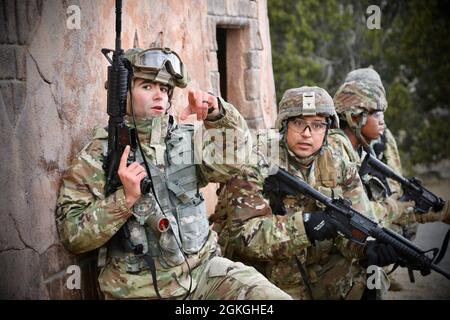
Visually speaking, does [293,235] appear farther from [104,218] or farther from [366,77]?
[366,77]

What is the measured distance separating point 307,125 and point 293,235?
80cm

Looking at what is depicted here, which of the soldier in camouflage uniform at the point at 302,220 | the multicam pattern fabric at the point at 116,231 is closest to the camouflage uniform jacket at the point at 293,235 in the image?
the soldier in camouflage uniform at the point at 302,220

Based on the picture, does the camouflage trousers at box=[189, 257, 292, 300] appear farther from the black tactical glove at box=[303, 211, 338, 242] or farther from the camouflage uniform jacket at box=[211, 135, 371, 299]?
the black tactical glove at box=[303, 211, 338, 242]

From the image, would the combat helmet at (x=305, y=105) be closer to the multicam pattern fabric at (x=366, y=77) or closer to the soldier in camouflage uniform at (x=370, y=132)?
the soldier in camouflage uniform at (x=370, y=132)

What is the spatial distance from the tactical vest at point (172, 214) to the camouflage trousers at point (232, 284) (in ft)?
0.48

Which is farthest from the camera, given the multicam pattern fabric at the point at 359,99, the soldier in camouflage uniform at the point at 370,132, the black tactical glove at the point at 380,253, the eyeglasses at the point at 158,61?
the multicam pattern fabric at the point at 359,99

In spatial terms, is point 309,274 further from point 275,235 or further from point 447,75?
point 447,75

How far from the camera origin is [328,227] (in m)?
5.38

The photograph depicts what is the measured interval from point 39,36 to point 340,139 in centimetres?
282

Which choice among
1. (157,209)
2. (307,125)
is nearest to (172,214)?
(157,209)

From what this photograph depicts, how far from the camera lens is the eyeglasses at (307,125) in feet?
18.9

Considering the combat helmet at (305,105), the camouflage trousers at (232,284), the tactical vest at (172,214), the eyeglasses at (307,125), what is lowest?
the camouflage trousers at (232,284)
